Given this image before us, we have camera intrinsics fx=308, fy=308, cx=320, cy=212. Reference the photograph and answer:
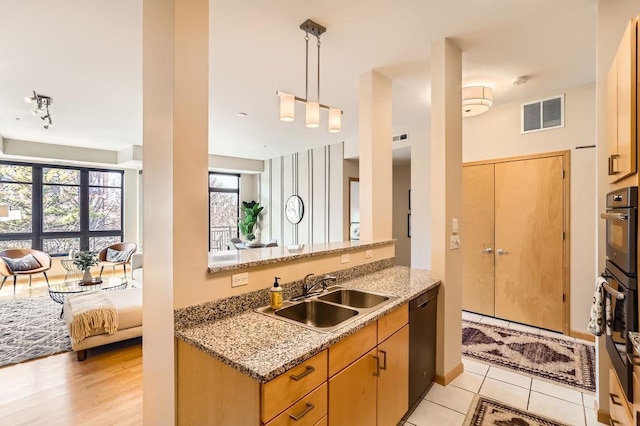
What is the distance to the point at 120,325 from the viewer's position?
324cm

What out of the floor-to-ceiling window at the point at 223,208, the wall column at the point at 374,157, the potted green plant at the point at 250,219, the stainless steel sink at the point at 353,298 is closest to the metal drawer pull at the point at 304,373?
the stainless steel sink at the point at 353,298

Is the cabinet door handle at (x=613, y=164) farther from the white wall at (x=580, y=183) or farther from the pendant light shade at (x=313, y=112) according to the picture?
the white wall at (x=580, y=183)

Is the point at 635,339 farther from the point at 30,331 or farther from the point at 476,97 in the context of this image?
the point at 30,331

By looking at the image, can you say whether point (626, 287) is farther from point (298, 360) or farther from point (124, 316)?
point (124, 316)

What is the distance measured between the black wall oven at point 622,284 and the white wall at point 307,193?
4.87 m

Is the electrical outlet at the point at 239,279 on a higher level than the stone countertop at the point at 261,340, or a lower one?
higher

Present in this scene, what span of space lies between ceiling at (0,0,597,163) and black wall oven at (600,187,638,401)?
5.14 ft

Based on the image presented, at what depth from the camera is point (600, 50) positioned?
2.11 m

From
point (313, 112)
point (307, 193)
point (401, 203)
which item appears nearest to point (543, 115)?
point (313, 112)

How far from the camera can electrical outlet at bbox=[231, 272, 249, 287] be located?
1727mm

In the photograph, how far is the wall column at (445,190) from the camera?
2590 mm

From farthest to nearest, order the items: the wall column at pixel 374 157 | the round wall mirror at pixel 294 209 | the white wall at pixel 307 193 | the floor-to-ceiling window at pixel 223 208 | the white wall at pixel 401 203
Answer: the floor-to-ceiling window at pixel 223 208, the round wall mirror at pixel 294 209, the white wall at pixel 401 203, the white wall at pixel 307 193, the wall column at pixel 374 157

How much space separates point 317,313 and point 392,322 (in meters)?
0.48

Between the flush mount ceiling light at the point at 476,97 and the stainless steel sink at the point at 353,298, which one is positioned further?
the flush mount ceiling light at the point at 476,97
